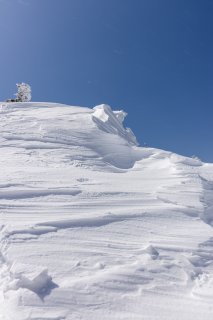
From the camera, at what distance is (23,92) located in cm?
3083

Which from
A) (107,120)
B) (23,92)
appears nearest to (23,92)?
(23,92)

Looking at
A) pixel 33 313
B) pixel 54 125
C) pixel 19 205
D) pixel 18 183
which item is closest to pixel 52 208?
pixel 19 205

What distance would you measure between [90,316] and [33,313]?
1.21 feet

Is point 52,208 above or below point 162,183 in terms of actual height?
below

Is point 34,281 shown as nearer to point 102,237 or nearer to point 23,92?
point 102,237

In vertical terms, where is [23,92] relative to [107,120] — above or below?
above

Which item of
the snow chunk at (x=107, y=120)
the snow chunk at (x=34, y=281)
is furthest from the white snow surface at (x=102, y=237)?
the snow chunk at (x=107, y=120)

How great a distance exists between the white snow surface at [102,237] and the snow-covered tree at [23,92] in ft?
82.1

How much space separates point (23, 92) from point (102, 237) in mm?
29309

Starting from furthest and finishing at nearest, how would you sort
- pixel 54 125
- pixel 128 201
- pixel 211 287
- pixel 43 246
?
pixel 54 125 → pixel 128 201 → pixel 43 246 → pixel 211 287

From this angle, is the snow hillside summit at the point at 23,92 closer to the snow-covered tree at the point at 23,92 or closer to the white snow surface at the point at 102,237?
the snow-covered tree at the point at 23,92

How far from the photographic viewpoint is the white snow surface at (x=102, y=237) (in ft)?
7.73

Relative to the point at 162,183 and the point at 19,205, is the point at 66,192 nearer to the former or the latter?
the point at 19,205

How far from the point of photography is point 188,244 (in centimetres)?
333
